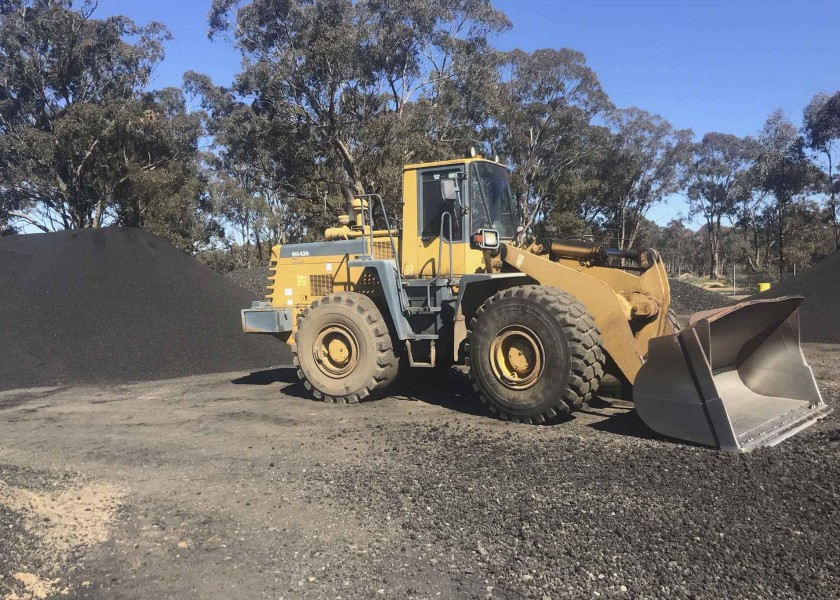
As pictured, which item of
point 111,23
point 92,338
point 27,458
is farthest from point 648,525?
point 111,23

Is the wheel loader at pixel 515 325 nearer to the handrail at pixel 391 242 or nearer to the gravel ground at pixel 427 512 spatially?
the handrail at pixel 391 242

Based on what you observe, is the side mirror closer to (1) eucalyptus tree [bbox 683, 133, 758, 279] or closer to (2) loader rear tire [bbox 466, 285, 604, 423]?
(2) loader rear tire [bbox 466, 285, 604, 423]

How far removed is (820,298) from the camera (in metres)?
14.0

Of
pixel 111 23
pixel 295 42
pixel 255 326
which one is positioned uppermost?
pixel 111 23

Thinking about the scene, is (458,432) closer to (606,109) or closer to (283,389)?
(283,389)

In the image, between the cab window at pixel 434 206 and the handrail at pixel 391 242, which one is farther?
the handrail at pixel 391 242

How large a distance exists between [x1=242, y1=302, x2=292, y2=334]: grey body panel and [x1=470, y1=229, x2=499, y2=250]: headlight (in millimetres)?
3010

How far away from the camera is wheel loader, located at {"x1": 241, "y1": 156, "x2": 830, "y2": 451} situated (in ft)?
17.4

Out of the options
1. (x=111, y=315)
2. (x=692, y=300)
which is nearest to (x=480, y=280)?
(x=111, y=315)

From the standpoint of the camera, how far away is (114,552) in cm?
365

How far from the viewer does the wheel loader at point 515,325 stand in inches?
209

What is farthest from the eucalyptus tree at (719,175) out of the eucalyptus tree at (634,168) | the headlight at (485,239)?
the headlight at (485,239)

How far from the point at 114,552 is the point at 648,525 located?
3.07 metres

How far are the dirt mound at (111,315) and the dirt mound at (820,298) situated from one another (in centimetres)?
1059
